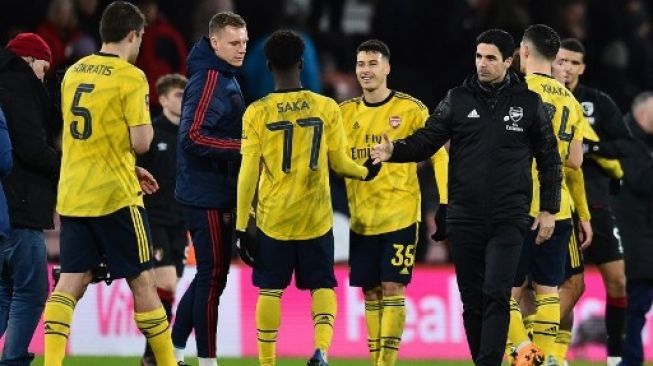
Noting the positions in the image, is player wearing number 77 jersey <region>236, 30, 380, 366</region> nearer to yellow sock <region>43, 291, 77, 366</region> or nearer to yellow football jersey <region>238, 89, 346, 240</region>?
yellow football jersey <region>238, 89, 346, 240</region>

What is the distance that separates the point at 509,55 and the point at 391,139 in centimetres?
141

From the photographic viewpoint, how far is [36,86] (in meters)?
10.5

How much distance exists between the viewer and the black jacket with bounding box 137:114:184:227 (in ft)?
42.8

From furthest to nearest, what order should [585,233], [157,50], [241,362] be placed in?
[157,50], [241,362], [585,233]

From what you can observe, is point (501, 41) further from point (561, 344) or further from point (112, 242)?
point (561, 344)

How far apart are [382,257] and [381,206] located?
1.20ft

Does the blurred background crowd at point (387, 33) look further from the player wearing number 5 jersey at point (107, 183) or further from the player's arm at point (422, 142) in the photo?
the player wearing number 5 jersey at point (107, 183)

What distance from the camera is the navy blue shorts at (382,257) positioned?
1144 centimetres

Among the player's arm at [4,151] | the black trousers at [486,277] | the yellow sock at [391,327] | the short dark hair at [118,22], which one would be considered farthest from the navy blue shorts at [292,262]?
the player's arm at [4,151]

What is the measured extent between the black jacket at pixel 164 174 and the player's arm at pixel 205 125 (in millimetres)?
2006

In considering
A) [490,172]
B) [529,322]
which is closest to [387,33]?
[529,322]

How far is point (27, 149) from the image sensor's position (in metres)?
10.3

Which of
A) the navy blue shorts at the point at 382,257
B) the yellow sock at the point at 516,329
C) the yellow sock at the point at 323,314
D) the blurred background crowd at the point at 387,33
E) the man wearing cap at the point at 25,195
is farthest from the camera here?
the blurred background crowd at the point at 387,33

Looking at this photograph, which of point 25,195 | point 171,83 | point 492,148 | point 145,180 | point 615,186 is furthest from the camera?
point 171,83
